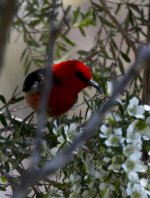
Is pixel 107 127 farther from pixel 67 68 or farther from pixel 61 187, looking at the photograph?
pixel 67 68

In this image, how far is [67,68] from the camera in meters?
2.89

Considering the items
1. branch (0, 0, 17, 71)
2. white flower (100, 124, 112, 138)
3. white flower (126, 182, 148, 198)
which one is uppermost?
branch (0, 0, 17, 71)

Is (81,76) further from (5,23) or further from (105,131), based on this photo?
(5,23)

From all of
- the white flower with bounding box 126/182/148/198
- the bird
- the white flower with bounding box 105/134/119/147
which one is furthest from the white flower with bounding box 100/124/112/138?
the bird

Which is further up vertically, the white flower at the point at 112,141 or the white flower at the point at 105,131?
the white flower at the point at 105,131

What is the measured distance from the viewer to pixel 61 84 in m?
2.94

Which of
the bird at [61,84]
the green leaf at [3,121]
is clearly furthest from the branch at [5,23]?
the bird at [61,84]

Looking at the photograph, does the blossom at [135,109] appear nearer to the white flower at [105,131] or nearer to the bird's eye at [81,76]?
the white flower at [105,131]

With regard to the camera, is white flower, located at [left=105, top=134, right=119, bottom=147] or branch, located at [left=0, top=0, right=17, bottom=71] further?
white flower, located at [left=105, top=134, right=119, bottom=147]

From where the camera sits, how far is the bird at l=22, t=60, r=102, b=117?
2783 millimetres

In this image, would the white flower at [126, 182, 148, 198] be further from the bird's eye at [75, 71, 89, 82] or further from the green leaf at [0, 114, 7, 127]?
the bird's eye at [75, 71, 89, 82]

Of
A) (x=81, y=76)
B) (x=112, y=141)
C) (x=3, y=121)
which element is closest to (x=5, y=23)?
(x=112, y=141)

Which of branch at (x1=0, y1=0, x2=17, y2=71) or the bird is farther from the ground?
branch at (x1=0, y1=0, x2=17, y2=71)

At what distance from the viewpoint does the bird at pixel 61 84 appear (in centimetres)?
278
